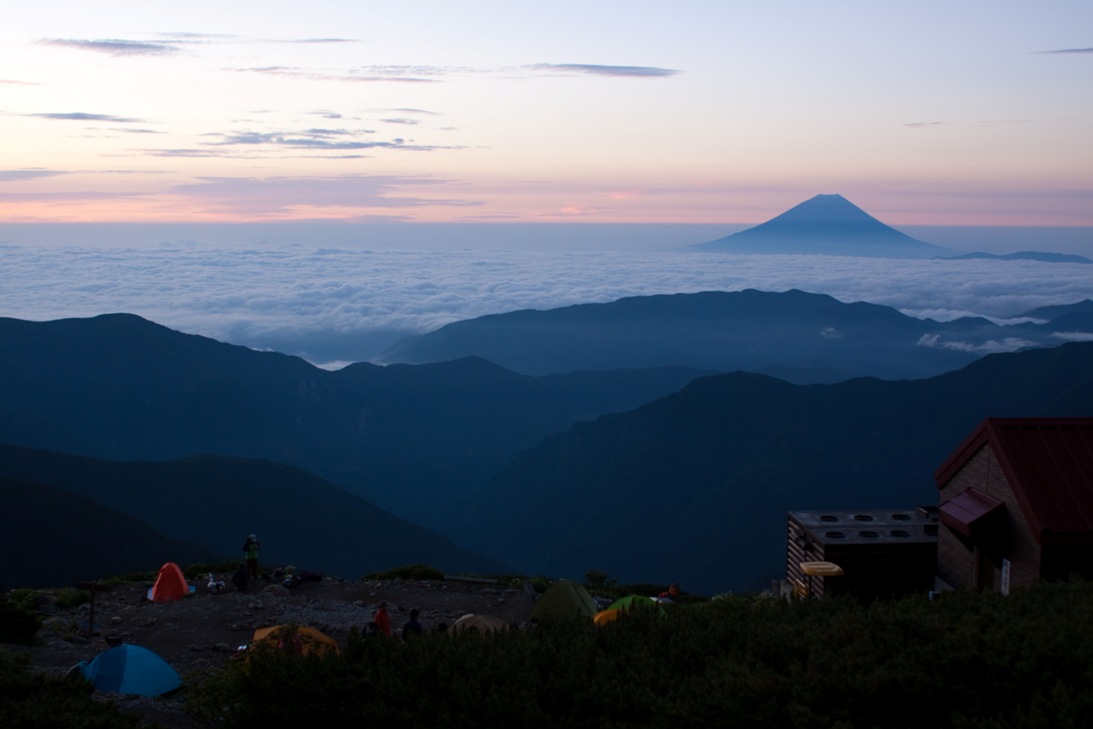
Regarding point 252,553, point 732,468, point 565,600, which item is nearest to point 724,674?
point 565,600

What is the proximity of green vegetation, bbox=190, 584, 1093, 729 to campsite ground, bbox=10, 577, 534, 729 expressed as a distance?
3646 mm

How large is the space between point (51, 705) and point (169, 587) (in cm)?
1083

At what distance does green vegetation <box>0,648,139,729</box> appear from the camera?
7969 mm

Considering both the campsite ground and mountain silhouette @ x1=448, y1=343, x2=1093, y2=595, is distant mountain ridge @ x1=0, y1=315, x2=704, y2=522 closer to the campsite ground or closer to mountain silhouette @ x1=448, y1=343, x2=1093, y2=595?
mountain silhouette @ x1=448, y1=343, x2=1093, y2=595

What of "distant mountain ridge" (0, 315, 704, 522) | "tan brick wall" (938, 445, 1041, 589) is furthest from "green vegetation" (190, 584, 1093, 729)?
"distant mountain ridge" (0, 315, 704, 522)

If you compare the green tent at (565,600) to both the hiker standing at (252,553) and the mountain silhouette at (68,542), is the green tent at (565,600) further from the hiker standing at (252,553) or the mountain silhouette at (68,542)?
the mountain silhouette at (68,542)

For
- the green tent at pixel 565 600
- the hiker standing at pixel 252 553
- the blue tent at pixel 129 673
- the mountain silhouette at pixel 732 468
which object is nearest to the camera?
the blue tent at pixel 129 673

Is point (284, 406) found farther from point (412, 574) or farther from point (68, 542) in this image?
point (412, 574)

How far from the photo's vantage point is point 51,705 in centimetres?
836

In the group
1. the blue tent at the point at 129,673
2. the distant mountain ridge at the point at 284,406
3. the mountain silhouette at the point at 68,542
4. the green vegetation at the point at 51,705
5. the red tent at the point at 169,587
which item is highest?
the green vegetation at the point at 51,705

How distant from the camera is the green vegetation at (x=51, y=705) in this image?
797 cm

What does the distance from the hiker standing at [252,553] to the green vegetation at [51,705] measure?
30.9 feet

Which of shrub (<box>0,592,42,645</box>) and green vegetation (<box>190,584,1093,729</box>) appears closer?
green vegetation (<box>190,584,1093,729</box>)

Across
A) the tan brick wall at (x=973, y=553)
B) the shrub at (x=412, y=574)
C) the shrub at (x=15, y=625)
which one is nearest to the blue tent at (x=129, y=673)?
the shrub at (x=15, y=625)
